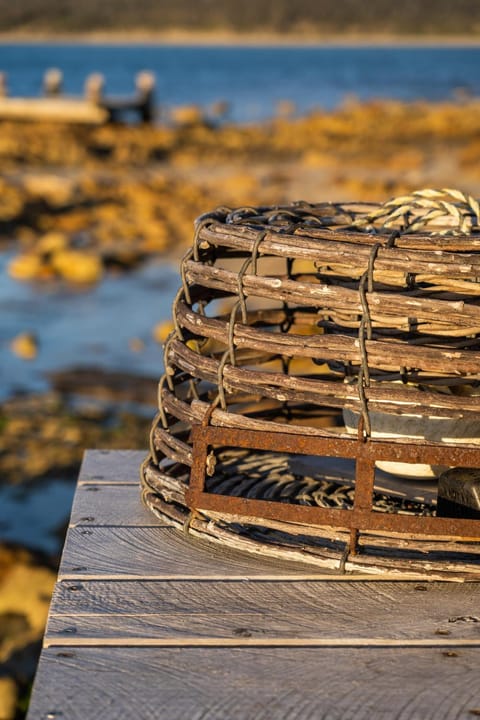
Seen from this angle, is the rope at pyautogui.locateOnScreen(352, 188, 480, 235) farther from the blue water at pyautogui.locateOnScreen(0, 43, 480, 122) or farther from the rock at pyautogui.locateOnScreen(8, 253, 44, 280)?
the blue water at pyautogui.locateOnScreen(0, 43, 480, 122)

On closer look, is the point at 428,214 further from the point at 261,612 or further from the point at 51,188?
the point at 51,188

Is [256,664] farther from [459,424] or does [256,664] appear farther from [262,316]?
[262,316]

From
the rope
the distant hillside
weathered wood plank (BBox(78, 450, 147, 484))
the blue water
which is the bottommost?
the distant hillside

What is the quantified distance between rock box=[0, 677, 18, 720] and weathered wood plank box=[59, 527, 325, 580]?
1.89 metres

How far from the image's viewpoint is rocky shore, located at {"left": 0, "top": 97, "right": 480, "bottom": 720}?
6.15 m

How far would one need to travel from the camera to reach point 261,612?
207cm

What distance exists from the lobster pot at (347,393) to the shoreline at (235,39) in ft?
431

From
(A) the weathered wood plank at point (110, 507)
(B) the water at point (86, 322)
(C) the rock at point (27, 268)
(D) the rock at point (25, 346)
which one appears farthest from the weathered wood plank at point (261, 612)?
(C) the rock at point (27, 268)

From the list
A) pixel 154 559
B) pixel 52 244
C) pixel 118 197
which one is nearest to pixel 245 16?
pixel 118 197

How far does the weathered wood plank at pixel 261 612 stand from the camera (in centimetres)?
197

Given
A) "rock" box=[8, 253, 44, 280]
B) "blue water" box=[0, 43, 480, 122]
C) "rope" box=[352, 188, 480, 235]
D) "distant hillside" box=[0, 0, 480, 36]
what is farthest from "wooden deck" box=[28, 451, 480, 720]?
"distant hillside" box=[0, 0, 480, 36]

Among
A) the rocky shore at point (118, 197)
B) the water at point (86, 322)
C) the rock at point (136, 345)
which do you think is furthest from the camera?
the rock at point (136, 345)

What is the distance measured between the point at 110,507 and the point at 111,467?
395mm

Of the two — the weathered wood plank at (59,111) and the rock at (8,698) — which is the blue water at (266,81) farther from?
the rock at (8,698)
